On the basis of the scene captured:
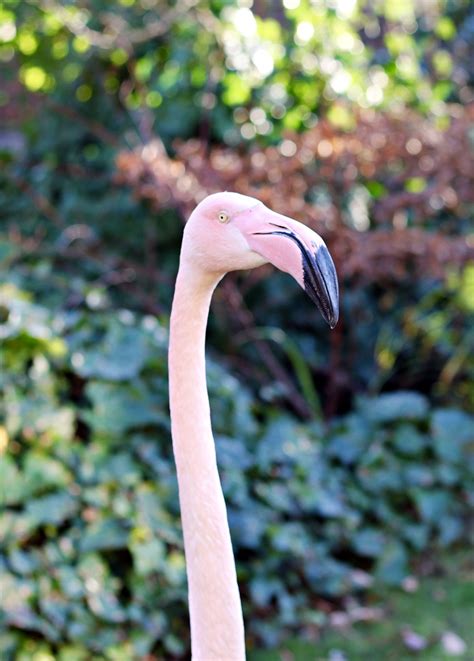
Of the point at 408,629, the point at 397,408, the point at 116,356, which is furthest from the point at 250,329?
the point at 408,629

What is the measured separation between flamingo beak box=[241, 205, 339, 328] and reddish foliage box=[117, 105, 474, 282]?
2.50m

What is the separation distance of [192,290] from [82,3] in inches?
156

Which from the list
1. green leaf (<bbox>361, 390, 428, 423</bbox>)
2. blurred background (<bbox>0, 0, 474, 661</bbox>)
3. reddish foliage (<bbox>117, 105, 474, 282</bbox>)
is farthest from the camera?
green leaf (<bbox>361, 390, 428, 423</bbox>)

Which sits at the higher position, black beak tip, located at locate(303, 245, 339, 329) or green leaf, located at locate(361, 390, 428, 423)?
black beak tip, located at locate(303, 245, 339, 329)

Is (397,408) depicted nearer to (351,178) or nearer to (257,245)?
(351,178)

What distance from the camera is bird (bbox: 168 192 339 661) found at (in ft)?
5.04

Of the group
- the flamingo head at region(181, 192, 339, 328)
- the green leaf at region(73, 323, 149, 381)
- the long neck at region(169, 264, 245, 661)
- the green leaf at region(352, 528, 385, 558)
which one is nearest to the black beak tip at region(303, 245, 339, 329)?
the flamingo head at region(181, 192, 339, 328)

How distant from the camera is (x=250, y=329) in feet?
15.6

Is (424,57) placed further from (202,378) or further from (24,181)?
(202,378)

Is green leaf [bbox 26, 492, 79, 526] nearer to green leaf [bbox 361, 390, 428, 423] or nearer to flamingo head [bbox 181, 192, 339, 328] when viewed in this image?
green leaf [bbox 361, 390, 428, 423]

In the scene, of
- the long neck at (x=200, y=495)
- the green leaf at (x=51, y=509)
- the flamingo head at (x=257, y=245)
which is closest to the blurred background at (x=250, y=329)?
the green leaf at (x=51, y=509)

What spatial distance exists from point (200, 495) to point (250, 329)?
3122 millimetres

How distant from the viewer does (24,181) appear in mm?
5461

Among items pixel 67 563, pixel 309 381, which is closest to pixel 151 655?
pixel 67 563
